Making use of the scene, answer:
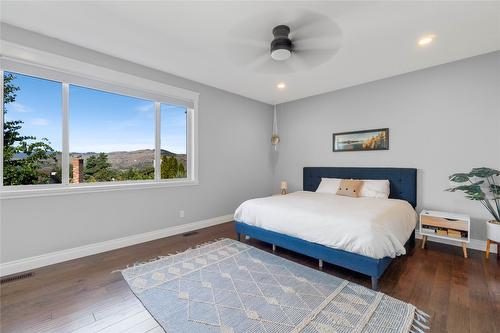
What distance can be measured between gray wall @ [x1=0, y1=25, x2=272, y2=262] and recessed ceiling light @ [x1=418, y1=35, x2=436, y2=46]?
318cm

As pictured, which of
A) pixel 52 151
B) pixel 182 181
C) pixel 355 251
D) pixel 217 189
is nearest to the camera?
pixel 355 251

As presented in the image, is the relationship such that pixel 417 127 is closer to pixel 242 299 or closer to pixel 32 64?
pixel 242 299

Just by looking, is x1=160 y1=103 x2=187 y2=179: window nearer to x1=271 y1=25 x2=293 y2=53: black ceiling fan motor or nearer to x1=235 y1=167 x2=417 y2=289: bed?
x1=235 y1=167 x2=417 y2=289: bed

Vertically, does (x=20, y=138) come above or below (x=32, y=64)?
below

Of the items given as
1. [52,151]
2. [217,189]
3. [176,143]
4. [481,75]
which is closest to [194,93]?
[176,143]

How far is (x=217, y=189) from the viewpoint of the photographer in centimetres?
448

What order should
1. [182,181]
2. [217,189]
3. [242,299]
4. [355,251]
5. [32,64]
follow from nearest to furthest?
1. [242,299]
2. [355,251]
3. [32,64]
4. [182,181]
5. [217,189]

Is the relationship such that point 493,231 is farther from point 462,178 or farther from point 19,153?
point 19,153

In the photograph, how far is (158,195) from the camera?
143 inches

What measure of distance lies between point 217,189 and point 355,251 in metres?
2.87

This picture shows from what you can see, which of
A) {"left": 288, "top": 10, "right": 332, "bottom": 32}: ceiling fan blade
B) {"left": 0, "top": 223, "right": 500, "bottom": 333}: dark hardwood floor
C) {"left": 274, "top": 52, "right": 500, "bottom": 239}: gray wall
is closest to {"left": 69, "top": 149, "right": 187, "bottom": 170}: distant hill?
{"left": 0, "top": 223, "right": 500, "bottom": 333}: dark hardwood floor

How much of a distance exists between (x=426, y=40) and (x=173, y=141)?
391 cm

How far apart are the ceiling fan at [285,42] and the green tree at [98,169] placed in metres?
2.39

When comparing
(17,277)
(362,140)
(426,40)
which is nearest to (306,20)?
(426,40)
